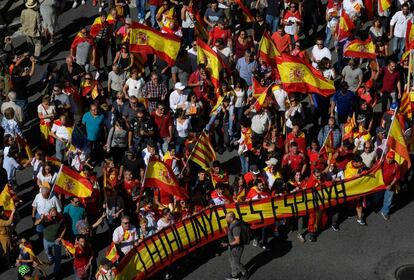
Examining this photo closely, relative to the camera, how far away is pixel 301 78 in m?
22.1

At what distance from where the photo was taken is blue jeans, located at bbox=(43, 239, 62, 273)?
19250 mm

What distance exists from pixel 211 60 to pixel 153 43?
139 centimetres

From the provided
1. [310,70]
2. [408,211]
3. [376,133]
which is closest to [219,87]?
[310,70]

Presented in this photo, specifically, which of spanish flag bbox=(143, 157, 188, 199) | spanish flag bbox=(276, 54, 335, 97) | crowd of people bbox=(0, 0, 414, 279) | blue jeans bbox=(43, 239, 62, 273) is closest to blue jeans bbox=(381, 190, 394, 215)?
crowd of people bbox=(0, 0, 414, 279)

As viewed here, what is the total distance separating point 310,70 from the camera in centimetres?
2212

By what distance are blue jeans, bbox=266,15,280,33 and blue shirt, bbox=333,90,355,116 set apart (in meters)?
4.28

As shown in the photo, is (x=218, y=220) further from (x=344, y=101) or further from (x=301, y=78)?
(x=344, y=101)

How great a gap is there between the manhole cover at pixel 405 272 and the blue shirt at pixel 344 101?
432 cm

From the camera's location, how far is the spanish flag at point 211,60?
22.9 meters

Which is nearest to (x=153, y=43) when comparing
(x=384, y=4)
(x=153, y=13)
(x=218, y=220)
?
(x=153, y=13)

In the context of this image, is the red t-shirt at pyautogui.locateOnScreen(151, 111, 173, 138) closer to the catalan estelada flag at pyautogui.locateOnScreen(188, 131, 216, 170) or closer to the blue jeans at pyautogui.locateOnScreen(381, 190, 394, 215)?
the catalan estelada flag at pyautogui.locateOnScreen(188, 131, 216, 170)

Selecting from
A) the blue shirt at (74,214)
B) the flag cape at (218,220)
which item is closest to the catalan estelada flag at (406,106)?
the flag cape at (218,220)

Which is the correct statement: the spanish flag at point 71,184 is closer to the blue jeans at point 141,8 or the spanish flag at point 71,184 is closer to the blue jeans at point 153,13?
the blue jeans at point 153,13

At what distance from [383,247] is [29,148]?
7879mm
